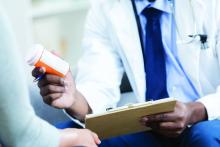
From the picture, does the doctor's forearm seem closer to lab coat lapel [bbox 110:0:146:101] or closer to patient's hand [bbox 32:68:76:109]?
patient's hand [bbox 32:68:76:109]

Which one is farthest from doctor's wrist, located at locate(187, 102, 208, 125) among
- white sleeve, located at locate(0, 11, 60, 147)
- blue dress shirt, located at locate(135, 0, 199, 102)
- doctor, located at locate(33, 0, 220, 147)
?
white sleeve, located at locate(0, 11, 60, 147)

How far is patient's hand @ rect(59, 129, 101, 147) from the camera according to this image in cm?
85

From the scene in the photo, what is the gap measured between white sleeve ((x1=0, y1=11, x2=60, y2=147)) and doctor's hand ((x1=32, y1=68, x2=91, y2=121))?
257 millimetres

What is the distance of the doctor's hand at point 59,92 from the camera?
1069mm

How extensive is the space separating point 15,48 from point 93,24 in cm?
66

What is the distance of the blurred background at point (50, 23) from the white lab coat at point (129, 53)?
0.88 metres

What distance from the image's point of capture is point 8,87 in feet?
2.37

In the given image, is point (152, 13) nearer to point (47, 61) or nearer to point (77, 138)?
point (47, 61)

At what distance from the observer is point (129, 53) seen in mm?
1275

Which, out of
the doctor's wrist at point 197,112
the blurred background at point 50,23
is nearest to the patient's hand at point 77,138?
the doctor's wrist at point 197,112

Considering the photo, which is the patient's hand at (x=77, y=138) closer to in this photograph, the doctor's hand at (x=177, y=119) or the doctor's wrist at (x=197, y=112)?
the doctor's hand at (x=177, y=119)

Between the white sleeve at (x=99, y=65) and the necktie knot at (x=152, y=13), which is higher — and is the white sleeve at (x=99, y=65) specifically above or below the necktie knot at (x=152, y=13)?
below

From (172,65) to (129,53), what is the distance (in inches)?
5.4

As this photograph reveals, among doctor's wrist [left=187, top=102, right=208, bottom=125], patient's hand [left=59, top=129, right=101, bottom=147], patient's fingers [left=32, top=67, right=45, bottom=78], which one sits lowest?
doctor's wrist [left=187, top=102, right=208, bottom=125]
